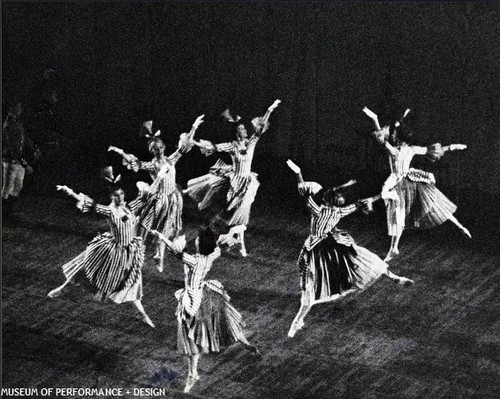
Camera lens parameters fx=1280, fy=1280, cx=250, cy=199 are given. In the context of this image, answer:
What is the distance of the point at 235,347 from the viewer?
1102cm

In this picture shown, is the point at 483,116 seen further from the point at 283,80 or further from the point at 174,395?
the point at 174,395

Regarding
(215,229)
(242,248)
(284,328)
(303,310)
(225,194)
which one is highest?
(225,194)

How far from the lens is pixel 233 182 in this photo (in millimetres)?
11992

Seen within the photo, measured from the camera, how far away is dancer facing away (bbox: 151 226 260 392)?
34.4 ft

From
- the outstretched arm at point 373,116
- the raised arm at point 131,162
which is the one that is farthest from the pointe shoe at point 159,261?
the outstretched arm at point 373,116

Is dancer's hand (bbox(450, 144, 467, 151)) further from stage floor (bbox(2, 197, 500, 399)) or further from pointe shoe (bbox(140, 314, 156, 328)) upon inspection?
pointe shoe (bbox(140, 314, 156, 328))

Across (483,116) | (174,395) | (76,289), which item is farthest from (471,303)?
(76,289)

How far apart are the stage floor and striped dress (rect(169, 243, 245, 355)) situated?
0.37 m

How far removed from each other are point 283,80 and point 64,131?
2373mm

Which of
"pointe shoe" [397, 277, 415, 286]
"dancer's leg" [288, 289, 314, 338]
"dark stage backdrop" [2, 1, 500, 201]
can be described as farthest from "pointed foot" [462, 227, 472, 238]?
"dancer's leg" [288, 289, 314, 338]

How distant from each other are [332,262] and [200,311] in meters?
1.28

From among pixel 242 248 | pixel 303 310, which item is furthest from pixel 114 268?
pixel 303 310

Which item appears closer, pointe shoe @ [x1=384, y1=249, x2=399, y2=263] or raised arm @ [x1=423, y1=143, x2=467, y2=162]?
raised arm @ [x1=423, y1=143, x2=467, y2=162]

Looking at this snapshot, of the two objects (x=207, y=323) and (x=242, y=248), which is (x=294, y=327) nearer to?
(x=207, y=323)
